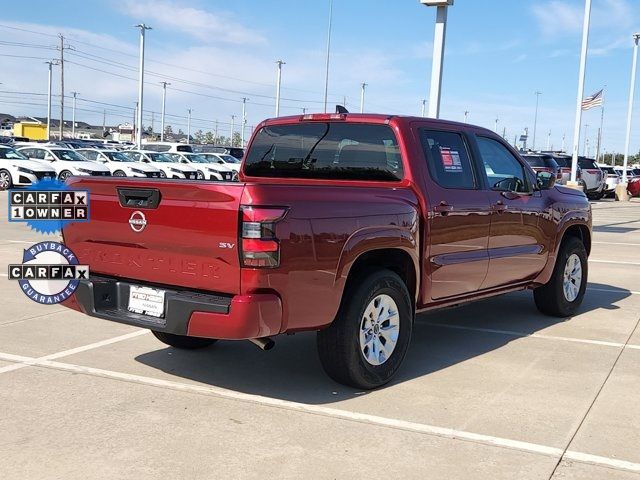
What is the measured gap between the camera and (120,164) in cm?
3042

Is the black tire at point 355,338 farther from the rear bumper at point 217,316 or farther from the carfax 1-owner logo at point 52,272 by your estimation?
the carfax 1-owner logo at point 52,272

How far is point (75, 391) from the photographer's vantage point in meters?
4.72

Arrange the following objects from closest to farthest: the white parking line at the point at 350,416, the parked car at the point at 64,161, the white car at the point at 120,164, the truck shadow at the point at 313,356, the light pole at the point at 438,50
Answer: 1. the white parking line at the point at 350,416
2. the truck shadow at the point at 313,356
3. the light pole at the point at 438,50
4. the parked car at the point at 64,161
5. the white car at the point at 120,164

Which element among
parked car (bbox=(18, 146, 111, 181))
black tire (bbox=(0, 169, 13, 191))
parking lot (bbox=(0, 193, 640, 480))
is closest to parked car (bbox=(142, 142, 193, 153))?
parked car (bbox=(18, 146, 111, 181))

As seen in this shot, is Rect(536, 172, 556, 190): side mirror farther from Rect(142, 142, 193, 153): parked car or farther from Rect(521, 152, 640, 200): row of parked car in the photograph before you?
Rect(142, 142, 193, 153): parked car

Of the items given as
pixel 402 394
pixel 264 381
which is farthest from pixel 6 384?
pixel 402 394

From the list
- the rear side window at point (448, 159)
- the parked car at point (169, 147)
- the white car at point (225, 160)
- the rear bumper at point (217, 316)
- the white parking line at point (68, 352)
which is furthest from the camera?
the parked car at point (169, 147)

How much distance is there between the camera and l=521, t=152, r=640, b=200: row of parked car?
87.2 feet

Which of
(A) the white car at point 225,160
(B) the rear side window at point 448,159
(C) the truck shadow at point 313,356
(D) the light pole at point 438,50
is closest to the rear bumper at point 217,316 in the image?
(C) the truck shadow at point 313,356

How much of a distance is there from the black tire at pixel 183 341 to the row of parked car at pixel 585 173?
20938mm

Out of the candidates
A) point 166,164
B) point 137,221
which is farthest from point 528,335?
point 166,164

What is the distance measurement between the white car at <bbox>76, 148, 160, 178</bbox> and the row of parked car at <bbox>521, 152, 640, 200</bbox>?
49.3ft

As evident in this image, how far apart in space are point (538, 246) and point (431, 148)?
1911 mm

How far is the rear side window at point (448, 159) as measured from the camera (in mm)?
5559
